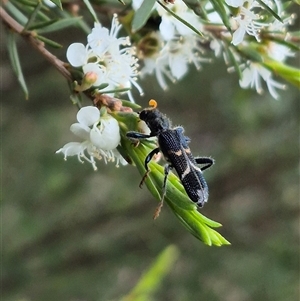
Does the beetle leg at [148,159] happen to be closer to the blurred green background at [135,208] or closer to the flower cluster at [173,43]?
the flower cluster at [173,43]

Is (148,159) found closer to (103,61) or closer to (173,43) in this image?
(103,61)

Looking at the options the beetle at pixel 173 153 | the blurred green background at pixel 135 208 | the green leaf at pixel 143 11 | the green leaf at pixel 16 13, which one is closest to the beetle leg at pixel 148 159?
the beetle at pixel 173 153

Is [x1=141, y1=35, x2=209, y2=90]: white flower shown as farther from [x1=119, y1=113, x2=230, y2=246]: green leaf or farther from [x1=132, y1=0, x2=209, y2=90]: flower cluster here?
[x1=119, y1=113, x2=230, y2=246]: green leaf

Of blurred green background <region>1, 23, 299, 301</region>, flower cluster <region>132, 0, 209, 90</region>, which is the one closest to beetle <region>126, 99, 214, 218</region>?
flower cluster <region>132, 0, 209, 90</region>

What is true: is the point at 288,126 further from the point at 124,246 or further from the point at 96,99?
the point at 96,99

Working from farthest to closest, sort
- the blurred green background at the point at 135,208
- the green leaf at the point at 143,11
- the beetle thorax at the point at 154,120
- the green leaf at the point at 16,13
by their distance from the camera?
the blurred green background at the point at 135,208 < the green leaf at the point at 16,13 < the beetle thorax at the point at 154,120 < the green leaf at the point at 143,11

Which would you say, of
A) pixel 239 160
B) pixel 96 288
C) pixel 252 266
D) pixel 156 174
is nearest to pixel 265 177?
pixel 239 160
